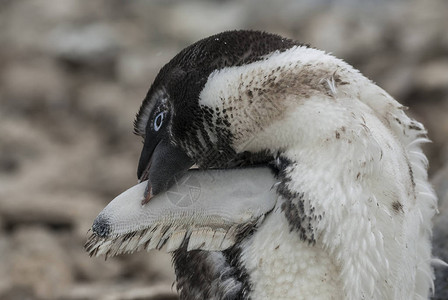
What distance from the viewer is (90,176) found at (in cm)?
497

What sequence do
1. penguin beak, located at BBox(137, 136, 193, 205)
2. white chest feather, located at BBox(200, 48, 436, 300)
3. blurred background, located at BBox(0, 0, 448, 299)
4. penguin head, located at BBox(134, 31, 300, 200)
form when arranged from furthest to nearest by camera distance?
blurred background, located at BBox(0, 0, 448, 299) < penguin beak, located at BBox(137, 136, 193, 205) < penguin head, located at BBox(134, 31, 300, 200) < white chest feather, located at BBox(200, 48, 436, 300)

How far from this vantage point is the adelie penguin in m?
1.80

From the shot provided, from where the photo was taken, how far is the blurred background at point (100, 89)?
12.7 feet

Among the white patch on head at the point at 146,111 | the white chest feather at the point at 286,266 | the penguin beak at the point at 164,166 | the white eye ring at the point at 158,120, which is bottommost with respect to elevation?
the white chest feather at the point at 286,266

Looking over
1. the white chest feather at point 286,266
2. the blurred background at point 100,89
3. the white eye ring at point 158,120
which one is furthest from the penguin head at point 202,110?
the blurred background at point 100,89

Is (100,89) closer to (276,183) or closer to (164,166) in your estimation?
(164,166)

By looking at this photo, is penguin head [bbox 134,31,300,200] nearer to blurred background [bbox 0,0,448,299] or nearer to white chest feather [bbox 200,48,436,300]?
white chest feather [bbox 200,48,436,300]

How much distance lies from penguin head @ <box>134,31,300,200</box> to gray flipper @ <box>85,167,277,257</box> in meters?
0.04

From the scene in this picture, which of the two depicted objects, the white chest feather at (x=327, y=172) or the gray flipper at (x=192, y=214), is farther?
the gray flipper at (x=192, y=214)

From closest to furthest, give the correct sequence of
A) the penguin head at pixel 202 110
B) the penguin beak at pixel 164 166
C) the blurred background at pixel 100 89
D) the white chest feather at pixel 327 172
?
1. the white chest feather at pixel 327 172
2. the penguin head at pixel 202 110
3. the penguin beak at pixel 164 166
4. the blurred background at pixel 100 89

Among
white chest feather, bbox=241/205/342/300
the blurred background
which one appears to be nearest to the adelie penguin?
white chest feather, bbox=241/205/342/300

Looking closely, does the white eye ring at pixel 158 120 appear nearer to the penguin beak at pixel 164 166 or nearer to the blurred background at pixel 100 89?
the penguin beak at pixel 164 166

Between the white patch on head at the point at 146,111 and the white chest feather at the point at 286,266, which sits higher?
the white patch on head at the point at 146,111

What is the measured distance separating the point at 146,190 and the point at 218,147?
0.70 feet
